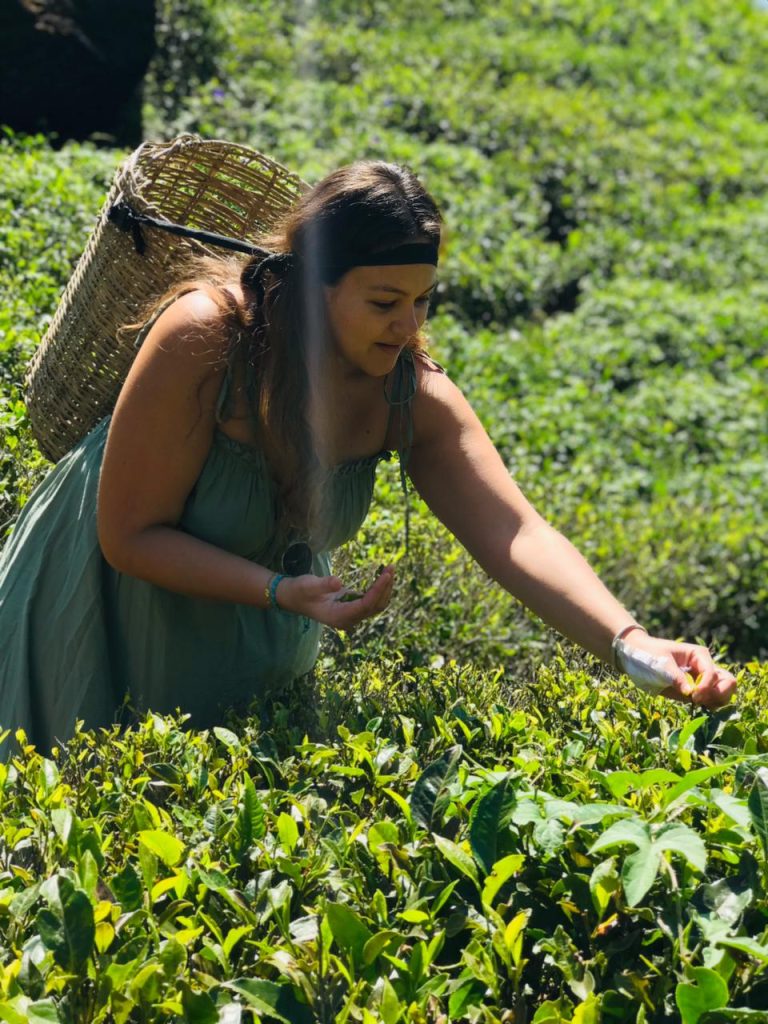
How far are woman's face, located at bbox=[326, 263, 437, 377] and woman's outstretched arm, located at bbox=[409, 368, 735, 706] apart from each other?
0.23 meters

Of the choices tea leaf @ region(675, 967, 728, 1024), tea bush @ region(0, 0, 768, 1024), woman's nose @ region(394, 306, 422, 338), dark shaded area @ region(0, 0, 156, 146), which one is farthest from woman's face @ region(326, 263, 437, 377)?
dark shaded area @ region(0, 0, 156, 146)

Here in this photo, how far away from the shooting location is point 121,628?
2.88 m

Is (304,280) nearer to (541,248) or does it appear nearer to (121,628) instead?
(121,628)

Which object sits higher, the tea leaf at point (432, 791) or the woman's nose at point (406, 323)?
the woman's nose at point (406, 323)

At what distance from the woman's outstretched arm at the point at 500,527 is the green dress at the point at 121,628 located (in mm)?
79

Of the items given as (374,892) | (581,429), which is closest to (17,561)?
(374,892)

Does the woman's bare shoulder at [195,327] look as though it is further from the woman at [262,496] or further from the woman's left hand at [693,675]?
the woman's left hand at [693,675]

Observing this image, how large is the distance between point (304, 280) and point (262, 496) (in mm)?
432

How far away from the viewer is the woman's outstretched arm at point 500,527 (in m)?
2.62

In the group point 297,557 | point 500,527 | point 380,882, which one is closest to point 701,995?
point 380,882

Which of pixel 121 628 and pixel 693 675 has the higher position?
pixel 693 675

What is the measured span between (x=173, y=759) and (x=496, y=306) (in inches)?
201

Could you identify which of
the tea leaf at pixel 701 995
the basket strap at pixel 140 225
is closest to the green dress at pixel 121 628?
the basket strap at pixel 140 225

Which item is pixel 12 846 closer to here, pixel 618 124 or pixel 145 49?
pixel 145 49
